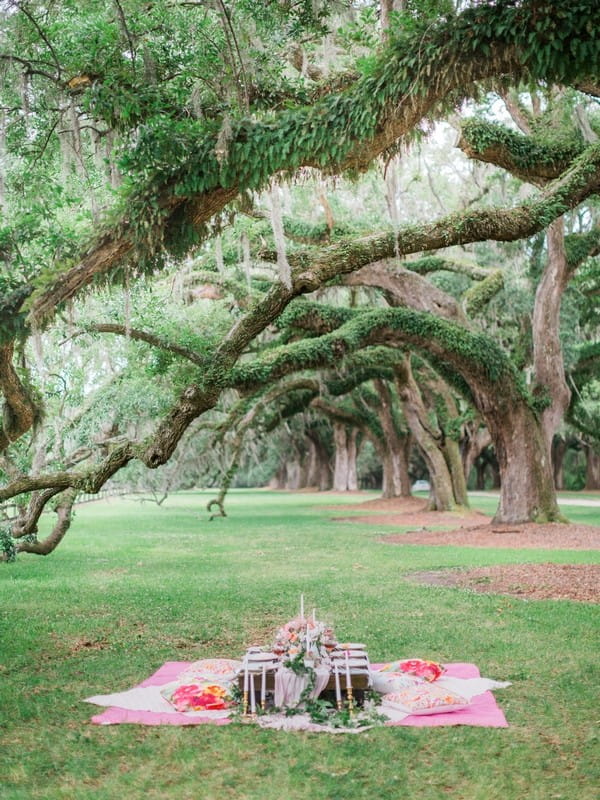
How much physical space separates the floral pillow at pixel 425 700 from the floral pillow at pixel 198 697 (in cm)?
115

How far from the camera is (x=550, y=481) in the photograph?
19.0 m

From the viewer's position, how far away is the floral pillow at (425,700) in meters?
5.78

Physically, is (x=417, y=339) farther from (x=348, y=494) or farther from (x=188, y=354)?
(x=348, y=494)

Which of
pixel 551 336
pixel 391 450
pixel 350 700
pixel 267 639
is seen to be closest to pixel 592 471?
pixel 391 450

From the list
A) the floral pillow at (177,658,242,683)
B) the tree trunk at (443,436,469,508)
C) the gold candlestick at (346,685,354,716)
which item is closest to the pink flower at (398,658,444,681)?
the gold candlestick at (346,685,354,716)

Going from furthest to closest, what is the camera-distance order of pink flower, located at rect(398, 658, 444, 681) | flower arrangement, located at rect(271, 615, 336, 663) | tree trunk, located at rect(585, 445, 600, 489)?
tree trunk, located at rect(585, 445, 600, 489) → pink flower, located at rect(398, 658, 444, 681) → flower arrangement, located at rect(271, 615, 336, 663)

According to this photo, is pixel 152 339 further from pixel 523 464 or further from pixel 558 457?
pixel 558 457

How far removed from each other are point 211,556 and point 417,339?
6.08 meters

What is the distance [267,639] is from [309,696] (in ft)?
8.51

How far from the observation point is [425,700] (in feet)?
19.2

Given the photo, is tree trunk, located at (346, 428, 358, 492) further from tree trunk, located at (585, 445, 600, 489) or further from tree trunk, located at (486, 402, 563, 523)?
tree trunk, located at (486, 402, 563, 523)

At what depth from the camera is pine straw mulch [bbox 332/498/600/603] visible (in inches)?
444

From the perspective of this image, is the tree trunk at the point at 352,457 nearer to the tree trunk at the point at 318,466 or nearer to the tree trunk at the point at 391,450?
the tree trunk at the point at 318,466

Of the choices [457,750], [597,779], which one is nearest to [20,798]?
[457,750]
